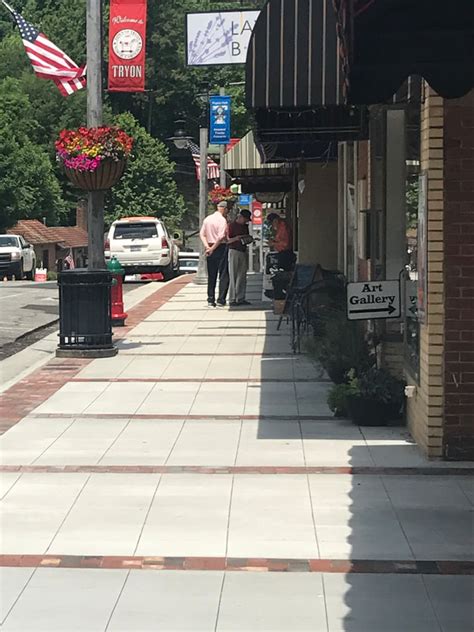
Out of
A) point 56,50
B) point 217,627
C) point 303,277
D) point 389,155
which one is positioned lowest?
point 217,627

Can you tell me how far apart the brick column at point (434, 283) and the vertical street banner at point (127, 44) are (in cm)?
1027

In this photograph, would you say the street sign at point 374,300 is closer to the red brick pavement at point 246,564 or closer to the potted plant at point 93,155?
the red brick pavement at point 246,564

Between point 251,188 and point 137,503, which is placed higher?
point 251,188

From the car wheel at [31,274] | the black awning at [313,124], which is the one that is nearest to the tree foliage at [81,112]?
the car wheel at [31,274]

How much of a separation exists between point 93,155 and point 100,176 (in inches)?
11.9

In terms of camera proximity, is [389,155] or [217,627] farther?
[389,155]

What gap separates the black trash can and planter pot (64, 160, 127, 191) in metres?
1.14

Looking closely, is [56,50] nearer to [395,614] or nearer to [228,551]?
[228,551]

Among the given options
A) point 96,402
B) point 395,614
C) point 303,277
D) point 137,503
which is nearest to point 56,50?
point 303,277

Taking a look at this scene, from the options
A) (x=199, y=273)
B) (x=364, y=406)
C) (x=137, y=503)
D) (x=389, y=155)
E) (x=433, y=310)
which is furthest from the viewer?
(x=199, y=273)

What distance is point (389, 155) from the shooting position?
983 cm

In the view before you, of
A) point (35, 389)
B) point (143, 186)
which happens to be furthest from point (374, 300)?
point (143, 186)

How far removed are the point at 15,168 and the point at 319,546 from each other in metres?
52.8

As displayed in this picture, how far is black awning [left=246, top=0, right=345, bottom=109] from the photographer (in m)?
8.59
